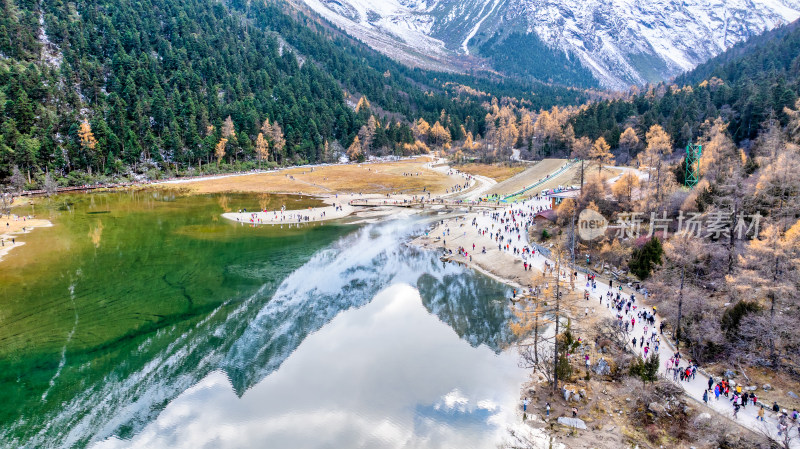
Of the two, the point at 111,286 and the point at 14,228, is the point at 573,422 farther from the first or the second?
the point at 14,228

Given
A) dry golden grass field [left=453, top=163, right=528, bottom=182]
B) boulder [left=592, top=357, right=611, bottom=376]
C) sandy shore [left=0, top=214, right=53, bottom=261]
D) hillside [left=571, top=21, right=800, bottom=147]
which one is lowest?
dry golden grass field [left=453, top=163, right=528, bottom=182]

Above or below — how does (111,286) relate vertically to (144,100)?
below

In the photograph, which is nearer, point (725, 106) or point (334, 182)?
point (725, 106)

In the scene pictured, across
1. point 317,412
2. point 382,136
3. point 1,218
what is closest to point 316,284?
point 317,412

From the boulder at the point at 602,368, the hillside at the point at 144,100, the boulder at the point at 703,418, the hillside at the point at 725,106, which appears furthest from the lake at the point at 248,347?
the hillside at the point at 725,106

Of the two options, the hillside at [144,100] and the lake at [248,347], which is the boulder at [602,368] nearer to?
the lake at [248,347]

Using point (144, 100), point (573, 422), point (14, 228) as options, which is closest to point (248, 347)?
point (573, 422)

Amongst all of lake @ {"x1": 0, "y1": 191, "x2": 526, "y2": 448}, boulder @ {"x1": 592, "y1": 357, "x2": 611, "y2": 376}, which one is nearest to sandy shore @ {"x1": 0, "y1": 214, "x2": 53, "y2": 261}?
lake @ {"x1": 0, "y1": 191, "x2": 526, "y2": 448}

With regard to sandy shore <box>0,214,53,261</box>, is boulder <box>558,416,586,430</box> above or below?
below

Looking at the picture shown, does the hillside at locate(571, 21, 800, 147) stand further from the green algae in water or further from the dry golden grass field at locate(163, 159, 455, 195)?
the green algae in water
